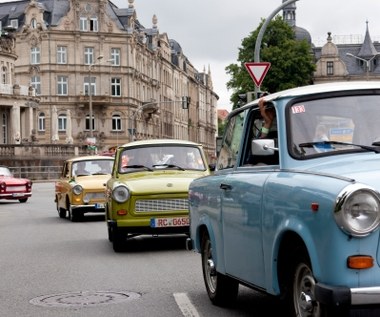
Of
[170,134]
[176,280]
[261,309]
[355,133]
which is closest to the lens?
[355,133]

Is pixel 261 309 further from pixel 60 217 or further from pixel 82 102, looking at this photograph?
pixel 82 102

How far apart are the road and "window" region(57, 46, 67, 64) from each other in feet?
276

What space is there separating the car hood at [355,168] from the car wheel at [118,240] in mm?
8487

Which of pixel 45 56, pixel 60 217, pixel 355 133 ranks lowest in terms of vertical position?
pixel 60 217

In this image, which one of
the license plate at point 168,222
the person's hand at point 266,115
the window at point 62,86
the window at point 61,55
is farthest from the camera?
the window at point 62,86

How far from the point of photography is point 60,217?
2616cm

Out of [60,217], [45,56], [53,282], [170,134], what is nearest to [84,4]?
[45,56]

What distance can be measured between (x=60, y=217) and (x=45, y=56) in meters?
76.9

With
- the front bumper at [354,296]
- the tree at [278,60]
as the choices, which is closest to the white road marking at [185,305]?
the front bumper at [354,296]

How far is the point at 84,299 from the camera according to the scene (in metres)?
9.95

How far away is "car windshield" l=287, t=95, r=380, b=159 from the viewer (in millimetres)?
6949

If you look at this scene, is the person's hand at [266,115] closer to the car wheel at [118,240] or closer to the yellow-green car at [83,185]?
the car wheel at [118,240]

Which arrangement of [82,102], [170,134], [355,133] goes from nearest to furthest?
1. [355,133]
2. [82,102]
3. [170,134]

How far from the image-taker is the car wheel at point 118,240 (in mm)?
14976
